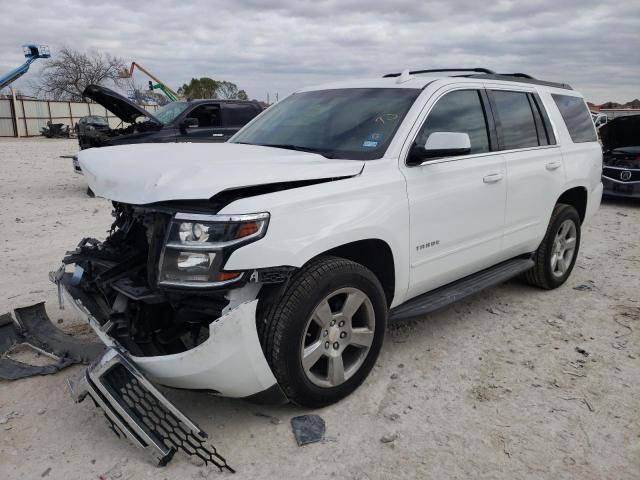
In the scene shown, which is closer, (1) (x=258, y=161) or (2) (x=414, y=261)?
(1) (x=258, y=161)

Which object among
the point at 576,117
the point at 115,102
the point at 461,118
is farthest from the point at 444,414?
the point at 115,102

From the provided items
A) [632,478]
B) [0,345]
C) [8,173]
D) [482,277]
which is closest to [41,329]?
[0,345]

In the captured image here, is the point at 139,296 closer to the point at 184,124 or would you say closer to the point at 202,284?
the point at 202,284

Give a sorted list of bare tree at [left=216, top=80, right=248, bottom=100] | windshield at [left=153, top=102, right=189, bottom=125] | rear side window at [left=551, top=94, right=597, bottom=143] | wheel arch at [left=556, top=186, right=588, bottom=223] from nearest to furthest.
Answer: rear side window at [left=551, top=94, right=597, bottom=143]
wheel arch at [left=556, top=186, right=588, bottom=223]
windshield at [left=153, top=102, right=189, bottom=125]
bare tree at [left=216, top=80, right=248, bottom=100]

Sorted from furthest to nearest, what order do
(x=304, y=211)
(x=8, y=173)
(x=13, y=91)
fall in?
(x=13, y=91) → (x=8, y=173) → (x=304, y=211)

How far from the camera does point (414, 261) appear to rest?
3406 millimetres

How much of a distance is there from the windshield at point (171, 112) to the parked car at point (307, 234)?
6300 millimetres

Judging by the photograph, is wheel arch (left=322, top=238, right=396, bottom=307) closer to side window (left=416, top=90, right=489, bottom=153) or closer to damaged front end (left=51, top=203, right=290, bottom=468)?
damaged front end (left=51, top=203, right=290, bottom=468)

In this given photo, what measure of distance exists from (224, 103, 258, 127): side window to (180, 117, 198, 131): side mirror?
832mm

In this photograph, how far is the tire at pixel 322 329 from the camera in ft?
8.85

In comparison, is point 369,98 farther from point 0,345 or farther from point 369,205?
point 0,345

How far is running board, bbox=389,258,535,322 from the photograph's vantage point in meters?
3.49

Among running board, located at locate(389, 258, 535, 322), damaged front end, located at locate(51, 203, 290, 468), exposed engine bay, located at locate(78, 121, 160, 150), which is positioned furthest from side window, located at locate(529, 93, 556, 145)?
exposed engine bay, located at locate(78, 121, 160, 150)

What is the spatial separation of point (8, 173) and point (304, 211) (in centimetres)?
1389
